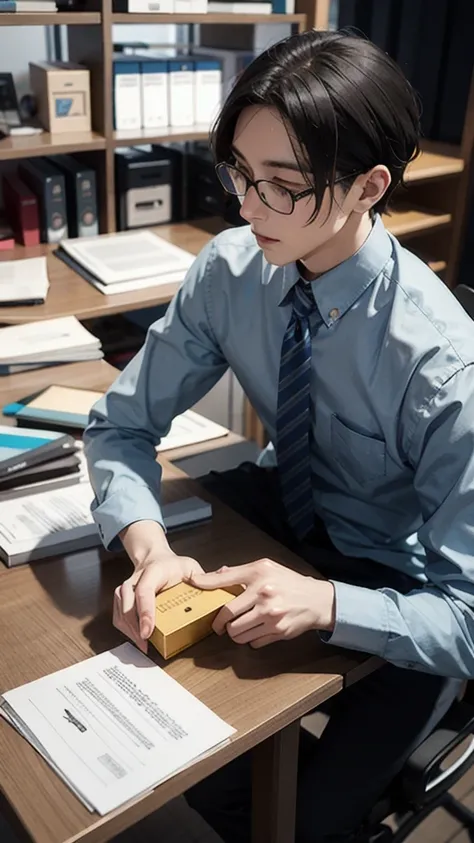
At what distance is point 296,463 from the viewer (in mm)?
1172

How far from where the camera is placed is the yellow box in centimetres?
88

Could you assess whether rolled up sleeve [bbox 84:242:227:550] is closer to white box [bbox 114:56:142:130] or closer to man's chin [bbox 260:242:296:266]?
man's chin [bbox 260:242:296:266]

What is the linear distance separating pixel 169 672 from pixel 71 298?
1.22 m

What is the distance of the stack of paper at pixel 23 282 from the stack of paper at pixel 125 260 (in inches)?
4.1

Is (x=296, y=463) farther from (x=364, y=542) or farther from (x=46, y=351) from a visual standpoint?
(x=46, y=351)

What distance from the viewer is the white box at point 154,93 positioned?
2.32 metres

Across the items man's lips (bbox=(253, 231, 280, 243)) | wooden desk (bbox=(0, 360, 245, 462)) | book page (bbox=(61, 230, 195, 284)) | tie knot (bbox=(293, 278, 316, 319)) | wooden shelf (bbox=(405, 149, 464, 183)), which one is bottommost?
wooden desk (bbox=(0, 360, 245, 462))

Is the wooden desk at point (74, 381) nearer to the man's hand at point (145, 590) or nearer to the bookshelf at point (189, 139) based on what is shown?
the bookshelf at point (189, 139)

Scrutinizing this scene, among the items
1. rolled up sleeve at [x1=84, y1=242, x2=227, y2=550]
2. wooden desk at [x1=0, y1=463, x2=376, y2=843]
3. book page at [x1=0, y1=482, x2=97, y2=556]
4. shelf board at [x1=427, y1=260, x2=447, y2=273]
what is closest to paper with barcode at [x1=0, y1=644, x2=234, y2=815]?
wooden desk at [x1=0, y1=463, x2=376, y2=843]

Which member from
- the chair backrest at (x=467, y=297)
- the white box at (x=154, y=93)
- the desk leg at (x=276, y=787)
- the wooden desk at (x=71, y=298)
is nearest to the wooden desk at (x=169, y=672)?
the desk leg at (x=276, y=787)

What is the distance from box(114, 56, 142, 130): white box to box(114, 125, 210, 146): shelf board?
1.2 inches

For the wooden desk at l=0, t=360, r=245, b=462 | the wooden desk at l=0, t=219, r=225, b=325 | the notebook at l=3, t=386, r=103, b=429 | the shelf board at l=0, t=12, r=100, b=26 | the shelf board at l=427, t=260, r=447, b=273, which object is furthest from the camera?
the shelf board at l=427, t=260, r=447, b=273

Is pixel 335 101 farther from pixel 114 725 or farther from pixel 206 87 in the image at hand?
pixel 206 87

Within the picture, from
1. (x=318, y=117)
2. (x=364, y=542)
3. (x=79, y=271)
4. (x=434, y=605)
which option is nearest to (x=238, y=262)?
(x=318, y=117)
